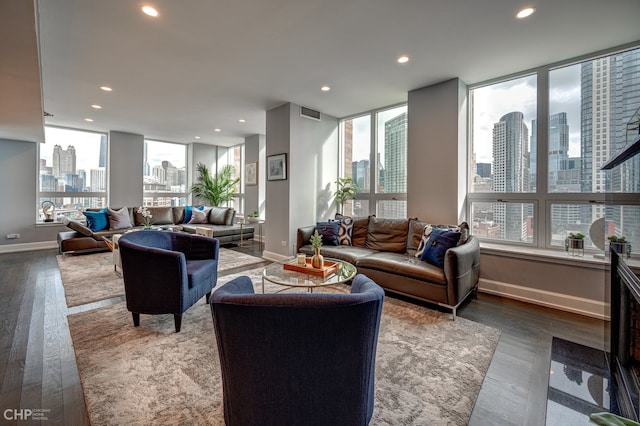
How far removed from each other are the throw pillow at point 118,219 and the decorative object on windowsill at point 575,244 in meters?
7.64

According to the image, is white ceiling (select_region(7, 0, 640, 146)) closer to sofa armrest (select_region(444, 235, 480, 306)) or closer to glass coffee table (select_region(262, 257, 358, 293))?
sofa armrest (select_region(444, 235, 480, 306))

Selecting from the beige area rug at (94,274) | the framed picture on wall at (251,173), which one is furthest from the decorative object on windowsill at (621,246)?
the framed picture on wall at (251,173)

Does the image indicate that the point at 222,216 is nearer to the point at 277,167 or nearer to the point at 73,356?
the point at 277,167

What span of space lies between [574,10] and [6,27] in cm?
445

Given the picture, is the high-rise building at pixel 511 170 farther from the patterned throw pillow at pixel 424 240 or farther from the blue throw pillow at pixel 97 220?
the blue throw pillow at pixel 97 220

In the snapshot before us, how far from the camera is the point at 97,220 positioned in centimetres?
561

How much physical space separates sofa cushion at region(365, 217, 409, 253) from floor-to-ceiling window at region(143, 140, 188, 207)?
6600 mm

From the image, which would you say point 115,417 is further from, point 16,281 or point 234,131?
point 234,131

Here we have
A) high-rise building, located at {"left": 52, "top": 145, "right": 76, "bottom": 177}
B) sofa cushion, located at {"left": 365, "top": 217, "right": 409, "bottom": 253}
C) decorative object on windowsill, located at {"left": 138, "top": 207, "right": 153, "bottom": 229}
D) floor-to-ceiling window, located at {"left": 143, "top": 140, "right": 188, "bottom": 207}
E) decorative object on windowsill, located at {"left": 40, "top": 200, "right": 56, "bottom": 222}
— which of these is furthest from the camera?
floor-to-ceiling window, located at {"left": 143, "top": 140, "right": 188, "bottom": 207}

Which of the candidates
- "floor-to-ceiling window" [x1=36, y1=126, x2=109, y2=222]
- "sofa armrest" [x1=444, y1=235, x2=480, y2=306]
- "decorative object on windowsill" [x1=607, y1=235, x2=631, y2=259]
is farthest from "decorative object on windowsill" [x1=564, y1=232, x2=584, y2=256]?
"floor-to-ceiling window" [x1=36, y1=126, x2=109, y2=222]

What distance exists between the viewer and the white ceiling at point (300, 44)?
2.32 metres

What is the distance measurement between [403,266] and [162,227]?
520 cm

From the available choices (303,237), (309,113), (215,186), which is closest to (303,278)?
(303,237)

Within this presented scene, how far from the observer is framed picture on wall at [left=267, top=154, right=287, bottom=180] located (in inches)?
188
